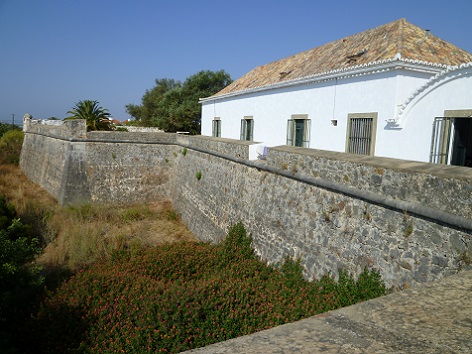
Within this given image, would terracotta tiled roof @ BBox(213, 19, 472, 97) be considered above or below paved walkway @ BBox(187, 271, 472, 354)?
above

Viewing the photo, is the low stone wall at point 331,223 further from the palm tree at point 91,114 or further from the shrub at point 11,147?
the shrub at point 11,147

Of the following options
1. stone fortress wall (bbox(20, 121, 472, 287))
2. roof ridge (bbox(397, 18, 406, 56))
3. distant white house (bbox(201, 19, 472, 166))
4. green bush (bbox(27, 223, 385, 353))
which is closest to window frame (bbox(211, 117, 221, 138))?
stone fortress wall (bbox(20, 121, 472, 287))

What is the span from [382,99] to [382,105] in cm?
14

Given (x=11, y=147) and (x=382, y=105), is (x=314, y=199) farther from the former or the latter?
(x=11, y=147)

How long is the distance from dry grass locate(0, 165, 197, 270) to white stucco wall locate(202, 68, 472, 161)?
5.14 metres

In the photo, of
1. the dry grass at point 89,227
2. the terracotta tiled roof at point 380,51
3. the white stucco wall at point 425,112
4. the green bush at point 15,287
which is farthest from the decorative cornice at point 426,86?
the green bush at point 15,287

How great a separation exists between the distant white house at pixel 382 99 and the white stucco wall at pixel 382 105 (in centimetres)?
2

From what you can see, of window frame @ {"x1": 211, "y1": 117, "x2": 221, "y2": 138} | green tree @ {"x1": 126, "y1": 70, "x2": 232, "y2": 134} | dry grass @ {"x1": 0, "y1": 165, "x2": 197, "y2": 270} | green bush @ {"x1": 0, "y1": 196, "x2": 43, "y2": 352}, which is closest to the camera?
green bush @ {"x1": 0, "y1": 196, "x2": 43, "y2": 352}

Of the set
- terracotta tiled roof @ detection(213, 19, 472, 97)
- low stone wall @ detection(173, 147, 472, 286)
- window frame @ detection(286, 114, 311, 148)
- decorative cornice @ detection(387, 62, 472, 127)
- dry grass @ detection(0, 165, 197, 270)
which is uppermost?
terracotta tiled roof @ detection(213, 19, 472, 97)

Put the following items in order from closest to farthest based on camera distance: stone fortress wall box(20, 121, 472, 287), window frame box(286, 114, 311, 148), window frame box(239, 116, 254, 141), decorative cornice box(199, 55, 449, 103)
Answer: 1. stone fortress wall box(20, 121, 472, 287)
2. decorative cornice box(199, 55, 449, 103)
3. window frame box(286, 114, 311, 148)
4. window frame box(239, 116, 254, 141)

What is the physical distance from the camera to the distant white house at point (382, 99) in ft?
25.9

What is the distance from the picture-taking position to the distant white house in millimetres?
7887

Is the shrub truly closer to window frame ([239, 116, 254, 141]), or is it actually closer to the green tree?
the green tree

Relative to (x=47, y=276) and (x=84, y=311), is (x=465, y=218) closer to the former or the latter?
(x=84, y=311)
